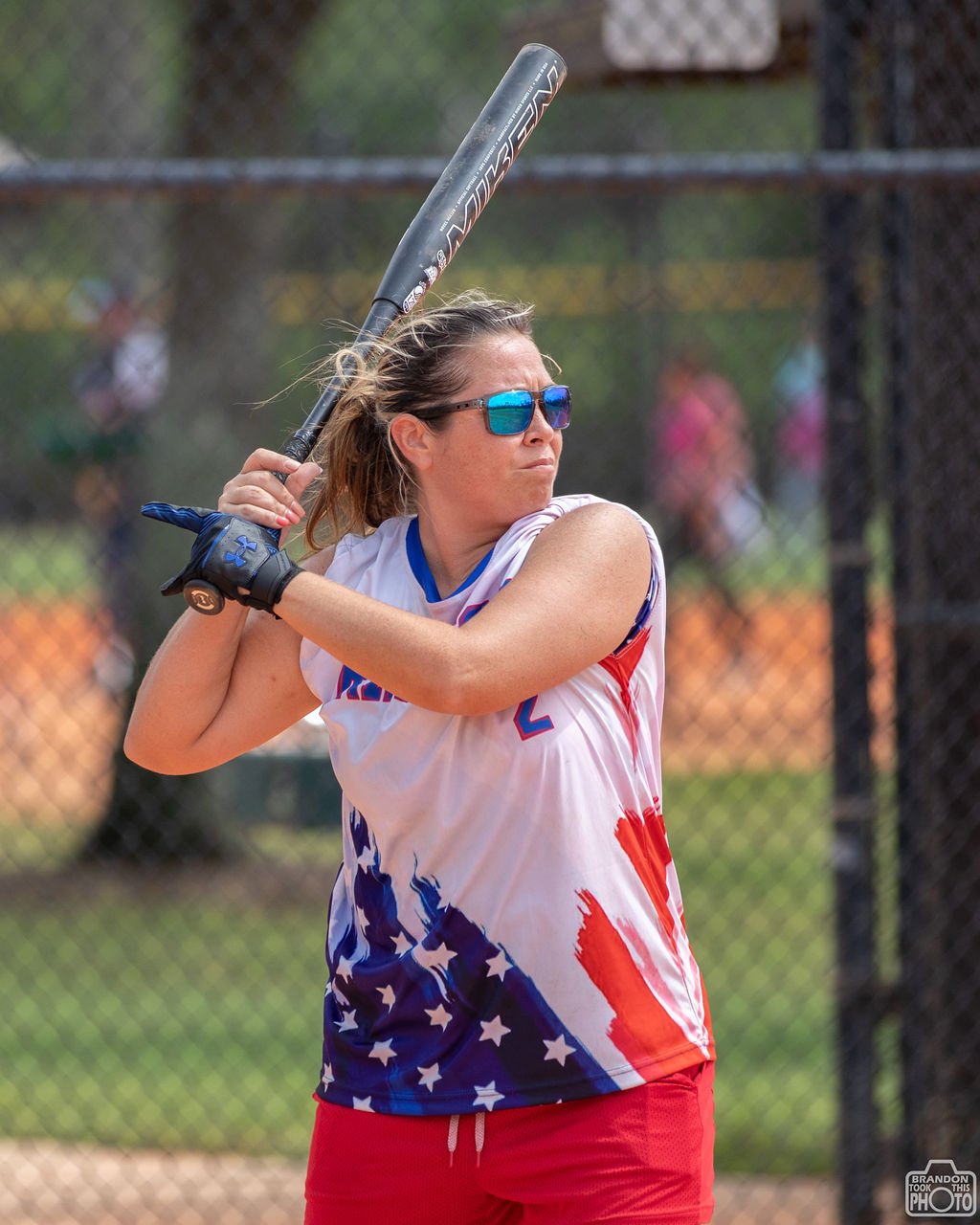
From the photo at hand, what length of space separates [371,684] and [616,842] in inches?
14.3

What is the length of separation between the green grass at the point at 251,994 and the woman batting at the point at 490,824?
7.99 ft

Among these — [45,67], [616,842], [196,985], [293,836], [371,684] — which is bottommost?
[616,842]

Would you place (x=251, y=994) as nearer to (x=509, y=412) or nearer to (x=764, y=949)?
(x=764, y=949)

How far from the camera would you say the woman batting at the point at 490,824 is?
1.94 m

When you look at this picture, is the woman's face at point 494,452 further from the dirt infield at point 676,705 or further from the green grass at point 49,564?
the green grass at point 49,564

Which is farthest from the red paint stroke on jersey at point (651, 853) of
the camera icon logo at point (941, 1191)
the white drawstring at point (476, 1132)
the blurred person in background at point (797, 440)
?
the blurred person in background at point (797, 440)

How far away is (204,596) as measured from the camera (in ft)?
6.60

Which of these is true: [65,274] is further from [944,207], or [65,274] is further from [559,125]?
[944,207]

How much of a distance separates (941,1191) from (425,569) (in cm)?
232

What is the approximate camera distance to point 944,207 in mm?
3750

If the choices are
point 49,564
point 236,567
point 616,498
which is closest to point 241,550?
point 236,567

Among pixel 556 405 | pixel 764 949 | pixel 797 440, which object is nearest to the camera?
pixel 556 405

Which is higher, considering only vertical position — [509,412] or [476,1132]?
[509,412]

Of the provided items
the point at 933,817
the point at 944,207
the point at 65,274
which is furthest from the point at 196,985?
the point at 65,274
